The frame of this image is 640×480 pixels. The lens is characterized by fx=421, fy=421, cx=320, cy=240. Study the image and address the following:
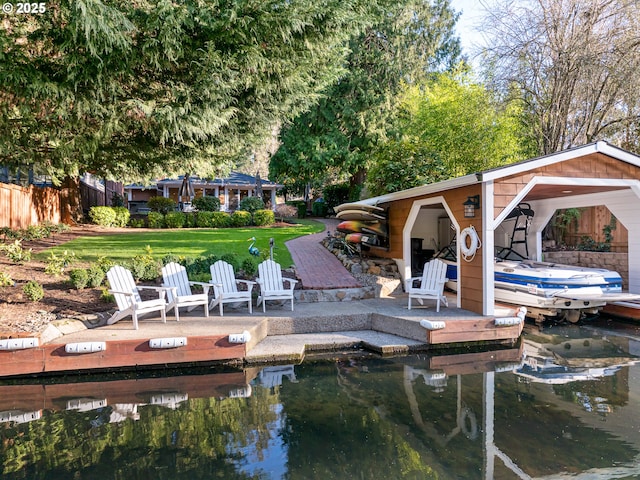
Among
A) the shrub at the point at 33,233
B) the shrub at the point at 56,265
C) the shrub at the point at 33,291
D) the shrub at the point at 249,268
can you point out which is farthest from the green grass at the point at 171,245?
the shrub at the point at 33,291

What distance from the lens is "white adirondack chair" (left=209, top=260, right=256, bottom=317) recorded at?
7.70m

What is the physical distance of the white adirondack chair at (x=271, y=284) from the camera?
314 inches

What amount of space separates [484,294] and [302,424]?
175 inches

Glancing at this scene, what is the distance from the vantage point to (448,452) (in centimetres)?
381

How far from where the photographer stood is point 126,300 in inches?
276

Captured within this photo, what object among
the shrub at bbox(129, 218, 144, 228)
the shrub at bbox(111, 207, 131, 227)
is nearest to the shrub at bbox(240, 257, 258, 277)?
the shrub at bbox(111, 207, 131, 227)

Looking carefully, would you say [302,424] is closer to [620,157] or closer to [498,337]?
[498,337]

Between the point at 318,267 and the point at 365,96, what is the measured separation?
12.3 m

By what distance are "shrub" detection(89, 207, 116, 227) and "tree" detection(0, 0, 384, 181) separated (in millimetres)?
10897

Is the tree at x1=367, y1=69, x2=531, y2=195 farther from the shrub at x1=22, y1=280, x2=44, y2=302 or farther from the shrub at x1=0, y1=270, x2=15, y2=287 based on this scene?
the shrub at x1=0, y1=270, x2=15, y2=287

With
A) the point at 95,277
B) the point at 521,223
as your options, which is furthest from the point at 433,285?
the point at 95,277

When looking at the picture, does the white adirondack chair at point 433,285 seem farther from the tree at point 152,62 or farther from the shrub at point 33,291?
the shrub at point 33,291

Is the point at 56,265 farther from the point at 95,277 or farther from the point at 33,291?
the point at 33,291

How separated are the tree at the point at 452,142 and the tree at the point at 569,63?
839 millimetres
